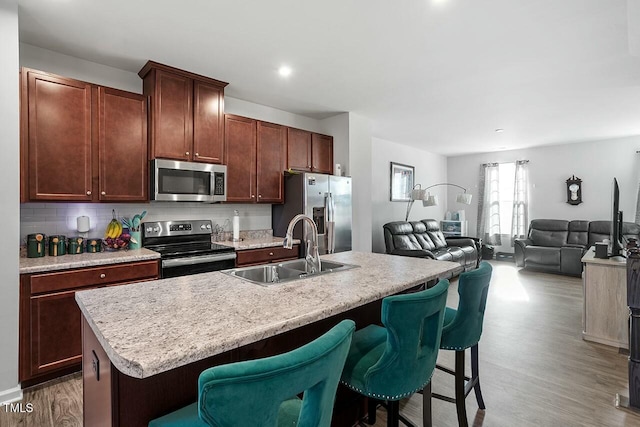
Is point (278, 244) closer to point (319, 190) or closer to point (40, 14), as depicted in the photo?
point (319, 190)

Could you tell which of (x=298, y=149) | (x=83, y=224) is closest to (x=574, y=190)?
(x=298, y=149)

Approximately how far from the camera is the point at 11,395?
6.99 ft

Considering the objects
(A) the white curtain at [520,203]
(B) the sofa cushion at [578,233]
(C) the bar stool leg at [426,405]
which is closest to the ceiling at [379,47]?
(C) the bar stool leg at [426,405]

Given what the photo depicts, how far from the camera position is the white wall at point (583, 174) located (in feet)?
20.1

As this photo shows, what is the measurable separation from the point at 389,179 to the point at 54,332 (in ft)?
18.6

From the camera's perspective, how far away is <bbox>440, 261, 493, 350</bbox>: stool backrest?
1.64m

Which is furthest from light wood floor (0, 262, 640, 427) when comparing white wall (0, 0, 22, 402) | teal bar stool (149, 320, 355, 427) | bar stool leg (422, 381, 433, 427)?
teal bar stool (149, 320, 355, 427)

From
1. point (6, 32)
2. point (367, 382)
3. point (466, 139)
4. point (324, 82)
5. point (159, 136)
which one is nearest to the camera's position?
point (367, 382)

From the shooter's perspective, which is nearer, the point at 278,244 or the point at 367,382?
the point at 367,382

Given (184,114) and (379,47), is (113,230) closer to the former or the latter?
(184,114)

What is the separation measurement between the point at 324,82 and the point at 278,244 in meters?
1.83

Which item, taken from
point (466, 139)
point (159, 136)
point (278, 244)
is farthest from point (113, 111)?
point (466, 139)

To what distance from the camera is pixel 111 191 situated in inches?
112

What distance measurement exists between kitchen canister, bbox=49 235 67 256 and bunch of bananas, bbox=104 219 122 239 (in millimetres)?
339
